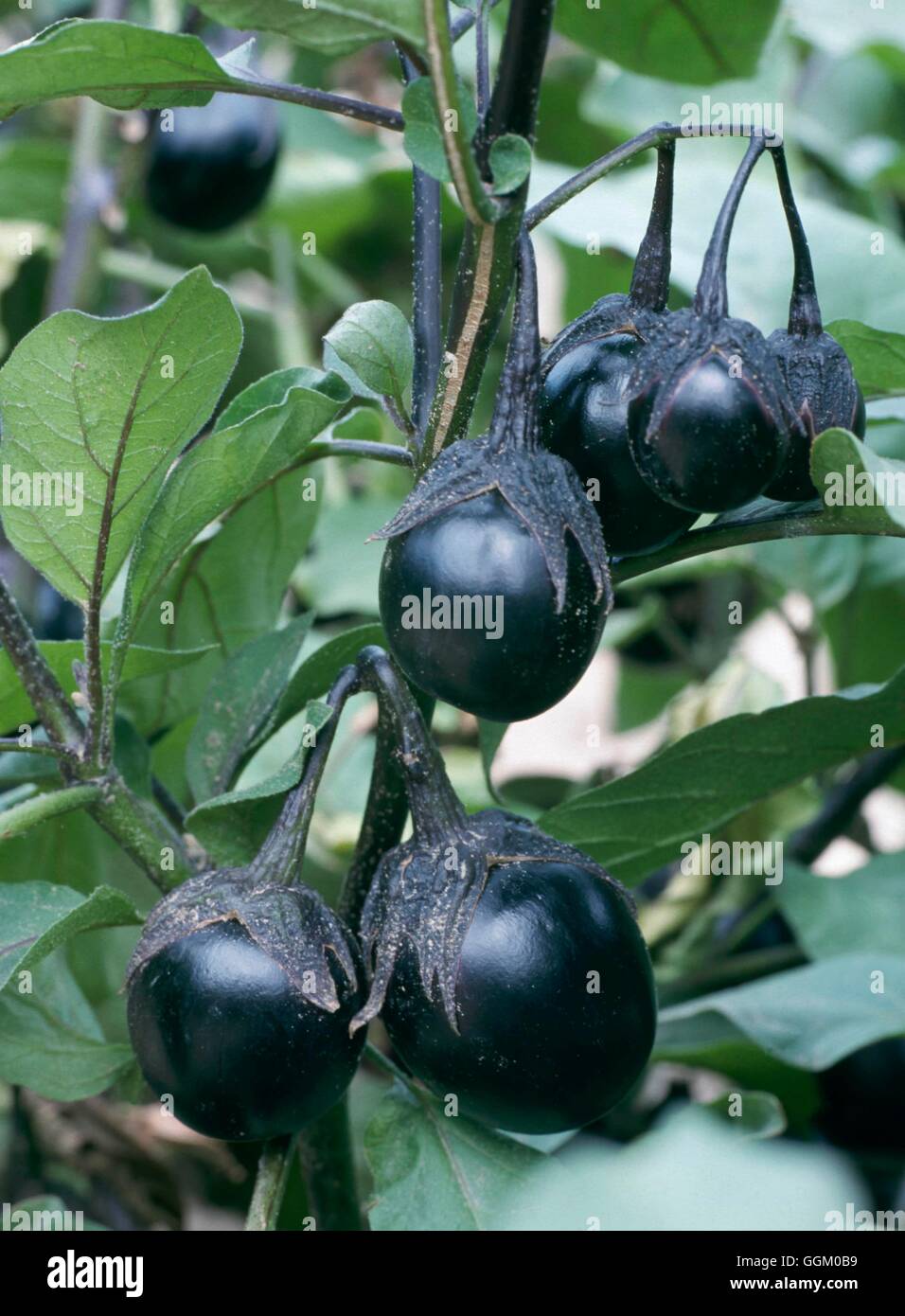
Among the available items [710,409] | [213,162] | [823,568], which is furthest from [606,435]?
[213,162]

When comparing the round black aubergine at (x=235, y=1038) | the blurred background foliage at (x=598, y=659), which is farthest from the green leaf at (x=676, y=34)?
the round black aubergine at (x=235, y=1038)

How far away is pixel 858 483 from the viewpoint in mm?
517

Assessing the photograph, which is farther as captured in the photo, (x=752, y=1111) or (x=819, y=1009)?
(x=819, y=1009)

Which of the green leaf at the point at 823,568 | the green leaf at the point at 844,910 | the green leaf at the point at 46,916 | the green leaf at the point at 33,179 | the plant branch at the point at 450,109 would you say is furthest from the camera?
the green leaf at the point at 33,179

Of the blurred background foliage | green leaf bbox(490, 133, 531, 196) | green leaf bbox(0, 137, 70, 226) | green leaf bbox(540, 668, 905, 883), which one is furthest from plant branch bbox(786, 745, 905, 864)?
green leaf bbox(0, 137, 70, 226)

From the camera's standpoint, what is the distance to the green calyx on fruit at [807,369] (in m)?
0.52

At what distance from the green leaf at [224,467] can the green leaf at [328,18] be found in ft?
0.45

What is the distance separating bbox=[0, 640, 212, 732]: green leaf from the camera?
25.5 inches

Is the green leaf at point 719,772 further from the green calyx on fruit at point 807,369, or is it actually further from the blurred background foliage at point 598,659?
the green calyx on fruit at point 807,369

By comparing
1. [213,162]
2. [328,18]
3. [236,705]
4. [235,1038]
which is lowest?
[235,1038]

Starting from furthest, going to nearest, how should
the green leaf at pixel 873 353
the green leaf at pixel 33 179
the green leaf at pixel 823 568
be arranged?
1. the green leaf at pixel 33 179
2. the green leaf at pixel 823 568
3. the green leaf at pixel 873 353

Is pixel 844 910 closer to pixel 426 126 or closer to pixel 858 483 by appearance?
pixel 858 483

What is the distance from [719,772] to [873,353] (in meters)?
0.22
